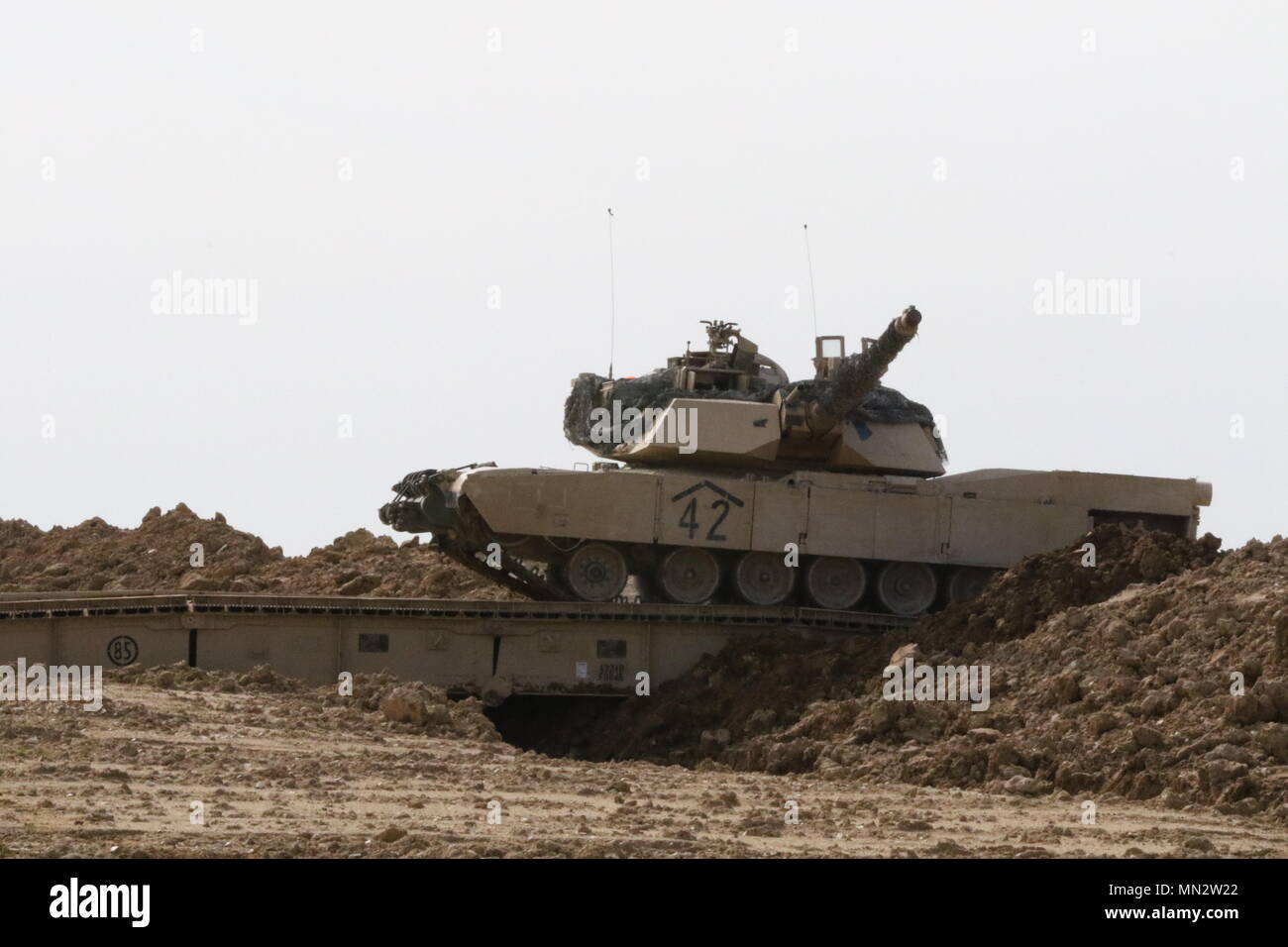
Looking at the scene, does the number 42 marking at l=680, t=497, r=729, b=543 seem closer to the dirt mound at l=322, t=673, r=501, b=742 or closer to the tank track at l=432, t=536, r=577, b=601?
the tank track at l=432, t=536, r=577, b=601

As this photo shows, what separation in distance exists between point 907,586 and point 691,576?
3.31m

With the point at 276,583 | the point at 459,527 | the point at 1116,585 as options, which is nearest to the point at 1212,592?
the point at 1116,585

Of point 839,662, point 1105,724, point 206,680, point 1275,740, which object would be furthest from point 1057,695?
point 206,680

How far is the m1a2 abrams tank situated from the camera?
3123 cm

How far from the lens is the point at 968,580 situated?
32906 mm

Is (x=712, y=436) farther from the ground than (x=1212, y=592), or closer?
farther from the ground

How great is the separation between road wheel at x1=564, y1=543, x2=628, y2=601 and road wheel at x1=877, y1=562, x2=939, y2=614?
3951 mm

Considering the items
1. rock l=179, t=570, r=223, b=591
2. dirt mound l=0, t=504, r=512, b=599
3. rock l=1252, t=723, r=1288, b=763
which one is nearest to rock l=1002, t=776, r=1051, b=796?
rock l=1252, t=723, r=1288, b=763

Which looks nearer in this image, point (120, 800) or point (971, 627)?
point (120, 800)

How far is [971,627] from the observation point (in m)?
27.6

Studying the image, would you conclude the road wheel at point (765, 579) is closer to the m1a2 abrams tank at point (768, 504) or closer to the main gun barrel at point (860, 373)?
the m1a2 abrams tank at point (768, 504)
